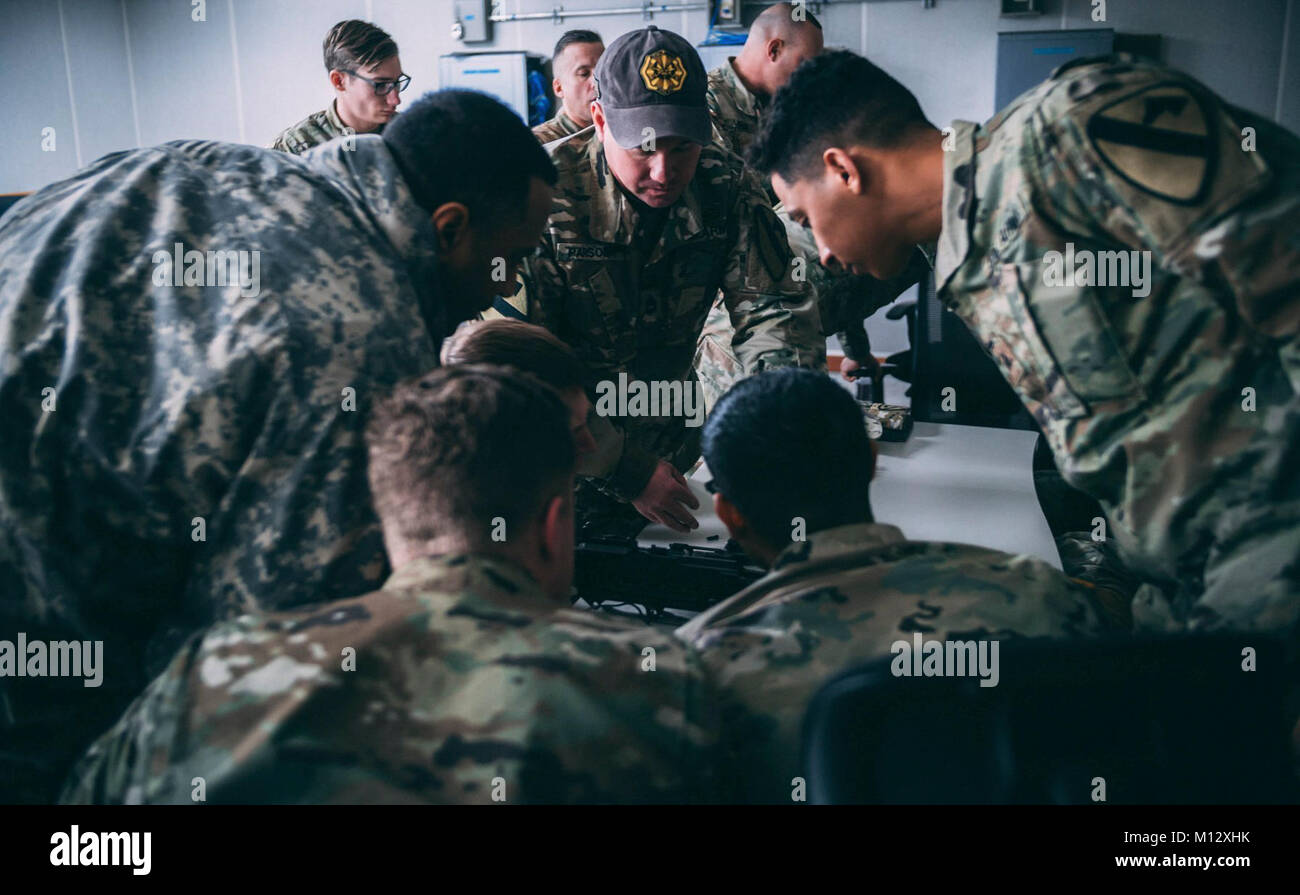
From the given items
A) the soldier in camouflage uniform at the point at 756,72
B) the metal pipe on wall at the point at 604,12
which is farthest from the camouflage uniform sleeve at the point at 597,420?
the metal pipe on wall at the point at 604,12

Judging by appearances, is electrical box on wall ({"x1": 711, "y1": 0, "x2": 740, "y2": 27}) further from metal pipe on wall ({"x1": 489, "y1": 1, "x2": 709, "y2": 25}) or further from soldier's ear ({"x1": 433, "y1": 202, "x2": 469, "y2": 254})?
soldier's ear ({"x1": 433, "y1": 202, "x2": 469, "y2": 254})

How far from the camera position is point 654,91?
6.57 feet

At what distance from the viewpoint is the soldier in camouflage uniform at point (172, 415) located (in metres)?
1.01

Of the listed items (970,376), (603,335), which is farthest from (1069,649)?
(970,376)

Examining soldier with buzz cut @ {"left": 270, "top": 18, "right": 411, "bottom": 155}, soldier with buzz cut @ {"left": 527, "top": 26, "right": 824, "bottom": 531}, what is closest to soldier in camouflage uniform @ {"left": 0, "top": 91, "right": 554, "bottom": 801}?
soldier with buzz cut @ {"left": 527, "top": 26, "right": 824, "bottom": 531}

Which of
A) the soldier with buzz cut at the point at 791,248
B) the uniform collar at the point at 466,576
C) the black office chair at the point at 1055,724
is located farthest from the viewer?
the soldier with buzz cut at the point at 791,248

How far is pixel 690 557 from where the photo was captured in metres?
1.66

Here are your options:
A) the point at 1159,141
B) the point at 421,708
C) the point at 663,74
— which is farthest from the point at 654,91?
the point at 421,708

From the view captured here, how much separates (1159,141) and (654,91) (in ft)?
3.79

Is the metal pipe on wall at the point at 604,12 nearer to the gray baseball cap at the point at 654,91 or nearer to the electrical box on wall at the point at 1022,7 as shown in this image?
the electrical box on wall at the point at 1022,7

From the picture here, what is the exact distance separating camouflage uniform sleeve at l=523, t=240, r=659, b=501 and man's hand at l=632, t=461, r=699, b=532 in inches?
0.8

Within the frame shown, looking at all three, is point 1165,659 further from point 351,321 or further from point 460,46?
point 460,46

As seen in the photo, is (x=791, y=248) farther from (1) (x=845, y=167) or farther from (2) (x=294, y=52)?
(2) (x=294, y=52)

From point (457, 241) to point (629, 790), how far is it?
77 centimetres
